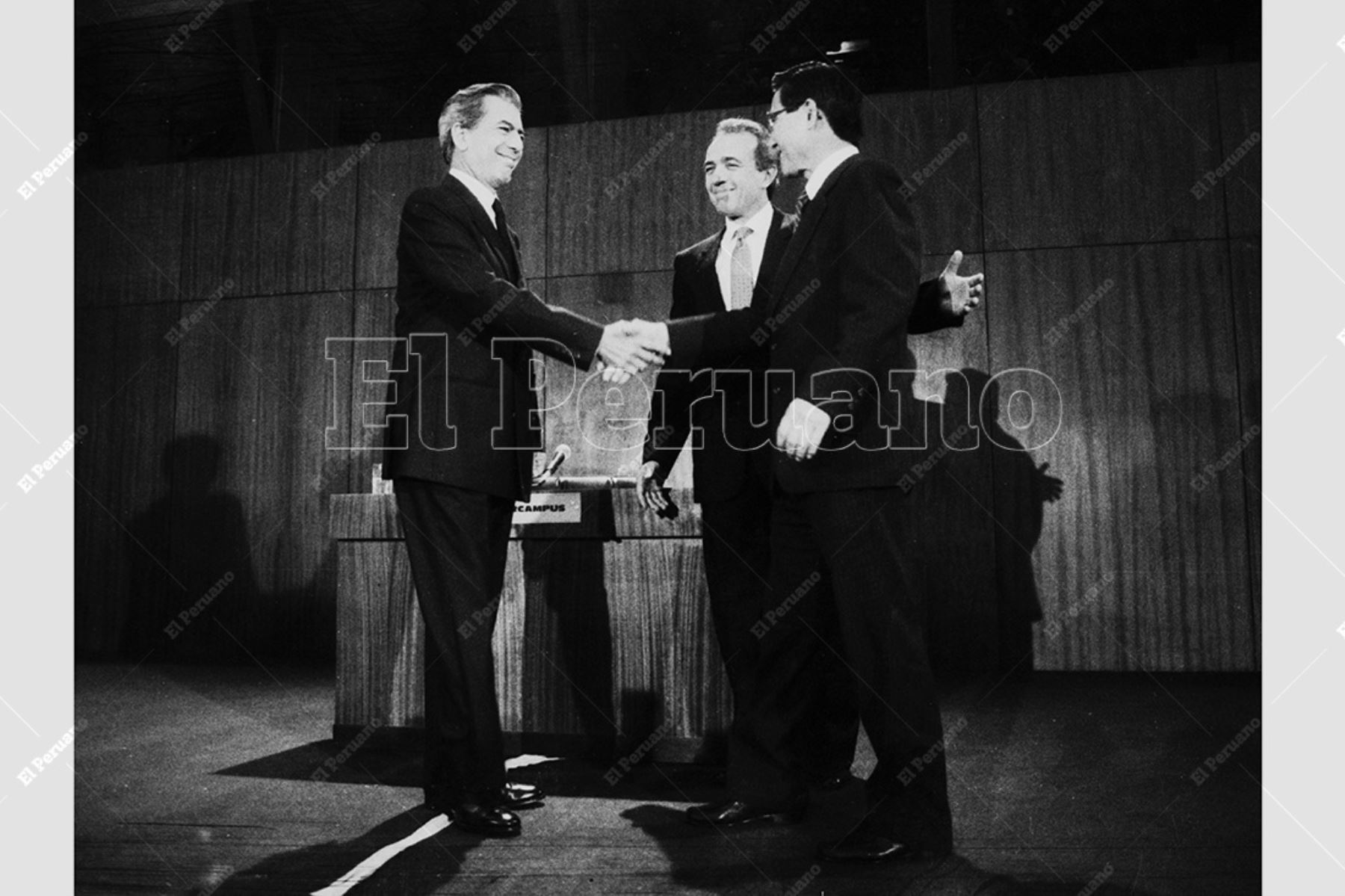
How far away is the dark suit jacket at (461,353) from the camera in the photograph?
197 centimetres

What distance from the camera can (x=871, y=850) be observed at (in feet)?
5.47

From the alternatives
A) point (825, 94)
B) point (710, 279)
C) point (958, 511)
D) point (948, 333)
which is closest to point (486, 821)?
A: point (710, 279)

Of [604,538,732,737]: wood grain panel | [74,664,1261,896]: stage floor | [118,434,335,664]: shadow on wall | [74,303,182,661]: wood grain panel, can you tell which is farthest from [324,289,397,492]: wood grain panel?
[604,538,732,737]: wood grain panel

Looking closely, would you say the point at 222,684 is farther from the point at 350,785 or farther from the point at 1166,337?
the point at 1166,337

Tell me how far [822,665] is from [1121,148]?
2.73m

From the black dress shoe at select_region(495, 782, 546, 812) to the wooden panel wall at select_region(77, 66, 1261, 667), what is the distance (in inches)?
76.9

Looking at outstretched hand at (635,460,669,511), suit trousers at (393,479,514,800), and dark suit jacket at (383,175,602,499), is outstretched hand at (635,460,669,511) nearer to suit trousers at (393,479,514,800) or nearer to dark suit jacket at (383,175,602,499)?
dark suit jacket at (383,175,602,499)

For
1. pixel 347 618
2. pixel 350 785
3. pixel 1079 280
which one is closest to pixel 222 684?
pixel 347 618

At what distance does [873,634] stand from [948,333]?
235 centimetres

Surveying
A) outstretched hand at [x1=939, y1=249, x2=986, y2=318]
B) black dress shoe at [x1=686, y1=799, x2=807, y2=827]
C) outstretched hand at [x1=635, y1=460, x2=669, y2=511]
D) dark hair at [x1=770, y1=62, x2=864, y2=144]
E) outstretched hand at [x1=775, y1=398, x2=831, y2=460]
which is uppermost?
dark hair at [x1=770, y1=62, x2=864, y2=144]

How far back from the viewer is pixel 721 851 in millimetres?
1748

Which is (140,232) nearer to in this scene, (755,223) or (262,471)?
(262,471)

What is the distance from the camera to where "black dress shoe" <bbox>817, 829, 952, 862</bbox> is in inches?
65.4

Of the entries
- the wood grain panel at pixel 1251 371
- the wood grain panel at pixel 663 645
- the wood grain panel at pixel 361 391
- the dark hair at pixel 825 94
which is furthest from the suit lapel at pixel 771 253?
the wood grain panel at pixel 361 391
